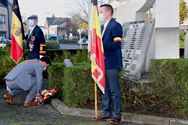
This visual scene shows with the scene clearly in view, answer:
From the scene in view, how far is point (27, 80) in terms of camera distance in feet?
27.9

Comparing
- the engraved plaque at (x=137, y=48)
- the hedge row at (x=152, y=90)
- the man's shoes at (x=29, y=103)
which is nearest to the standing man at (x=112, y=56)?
the hedge row at (x=152, y=90)

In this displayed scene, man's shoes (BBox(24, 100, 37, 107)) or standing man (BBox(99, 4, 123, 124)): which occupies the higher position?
standing man (BBox(99, 4, 123, 124))

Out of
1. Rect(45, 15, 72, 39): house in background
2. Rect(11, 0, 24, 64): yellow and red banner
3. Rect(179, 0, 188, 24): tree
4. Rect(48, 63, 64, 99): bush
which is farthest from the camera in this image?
Rect(45, 15, 72, 39): house in background

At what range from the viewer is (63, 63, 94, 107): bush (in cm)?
750

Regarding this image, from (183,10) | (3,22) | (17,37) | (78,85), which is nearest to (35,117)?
(78,85)

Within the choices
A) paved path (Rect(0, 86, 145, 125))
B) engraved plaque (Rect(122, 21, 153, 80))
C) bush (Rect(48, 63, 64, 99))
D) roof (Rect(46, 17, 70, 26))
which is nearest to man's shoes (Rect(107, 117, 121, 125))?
paved path (Rect(0, 86, 145, 125))

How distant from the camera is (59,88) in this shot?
901 cm

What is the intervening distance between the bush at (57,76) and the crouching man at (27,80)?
336 mm

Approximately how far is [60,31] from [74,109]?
106 metres

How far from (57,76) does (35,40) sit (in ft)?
3.82

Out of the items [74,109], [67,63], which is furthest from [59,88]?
[74,109]

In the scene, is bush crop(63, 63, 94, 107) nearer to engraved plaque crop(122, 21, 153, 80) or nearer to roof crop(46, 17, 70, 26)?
engraved plaque crop(122, 21, 153, 80)

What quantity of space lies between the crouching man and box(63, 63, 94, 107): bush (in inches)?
46.0

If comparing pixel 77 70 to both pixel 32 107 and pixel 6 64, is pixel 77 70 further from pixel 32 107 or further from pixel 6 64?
pixel 6 64
